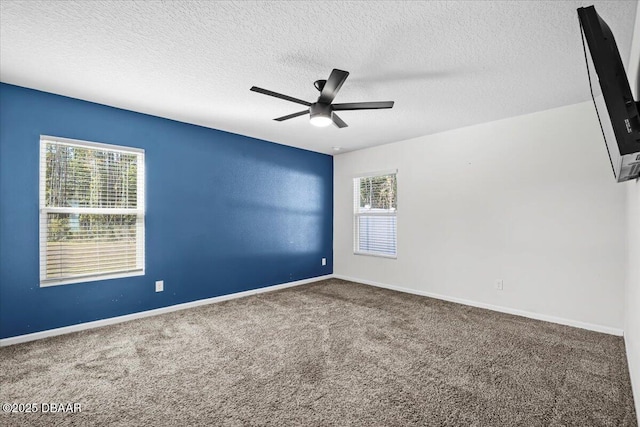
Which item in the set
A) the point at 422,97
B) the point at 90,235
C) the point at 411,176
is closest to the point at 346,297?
the point at 411,176

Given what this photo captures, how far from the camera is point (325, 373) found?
2.32m

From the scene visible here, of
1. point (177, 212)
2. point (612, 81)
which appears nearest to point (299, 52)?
point (612, 81)

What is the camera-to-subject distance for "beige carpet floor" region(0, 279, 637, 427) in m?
1.84

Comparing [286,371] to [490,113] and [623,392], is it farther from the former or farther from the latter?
[490,113]

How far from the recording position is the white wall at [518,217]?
3.14 meters

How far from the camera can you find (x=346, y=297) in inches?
176

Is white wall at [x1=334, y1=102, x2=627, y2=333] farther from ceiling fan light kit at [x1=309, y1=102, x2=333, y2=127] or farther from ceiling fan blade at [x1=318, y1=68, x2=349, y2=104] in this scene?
ceiling fan blade at [x1=318, y1=68, x2=349, y2=104]

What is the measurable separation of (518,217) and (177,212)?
13.7 ft

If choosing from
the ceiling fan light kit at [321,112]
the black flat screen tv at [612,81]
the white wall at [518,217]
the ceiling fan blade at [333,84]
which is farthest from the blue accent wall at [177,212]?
the black flat screen tv at [612,81]

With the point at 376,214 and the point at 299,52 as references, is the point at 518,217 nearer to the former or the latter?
the point at 376,214

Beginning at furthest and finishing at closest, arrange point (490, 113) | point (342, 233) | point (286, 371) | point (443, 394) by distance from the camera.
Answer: point (342, 233) < point (490, 113) < point (286, 371) < point (443, 394)

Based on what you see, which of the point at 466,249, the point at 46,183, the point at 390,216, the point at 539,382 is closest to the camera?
the point at 539,382

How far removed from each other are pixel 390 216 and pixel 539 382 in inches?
124

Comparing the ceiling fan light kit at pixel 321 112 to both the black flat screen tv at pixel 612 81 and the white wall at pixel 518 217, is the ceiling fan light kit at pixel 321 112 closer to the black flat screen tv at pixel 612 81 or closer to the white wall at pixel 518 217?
the black flat screen tv at pixel 612 81
